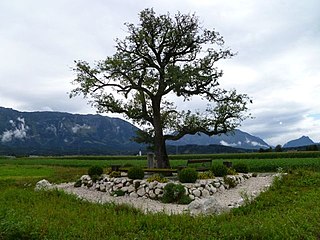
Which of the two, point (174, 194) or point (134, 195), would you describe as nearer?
point (174, 194)

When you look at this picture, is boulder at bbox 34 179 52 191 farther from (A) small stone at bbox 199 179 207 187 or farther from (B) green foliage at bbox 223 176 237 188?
(B) green foliage at bbox 223 176 237 188

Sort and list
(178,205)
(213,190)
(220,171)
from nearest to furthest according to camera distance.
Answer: (178,205) → (213,190) → (220,171)

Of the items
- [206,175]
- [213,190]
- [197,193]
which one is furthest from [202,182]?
[206,175]

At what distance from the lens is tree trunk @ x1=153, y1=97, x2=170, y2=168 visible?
25188 millimetres

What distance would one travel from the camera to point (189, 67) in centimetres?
2483

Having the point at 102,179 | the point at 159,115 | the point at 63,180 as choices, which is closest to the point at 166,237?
the point at 102,179

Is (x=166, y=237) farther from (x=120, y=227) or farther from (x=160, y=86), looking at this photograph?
(x=160, y=86)

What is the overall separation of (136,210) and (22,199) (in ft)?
15.7

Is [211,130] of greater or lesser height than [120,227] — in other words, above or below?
above

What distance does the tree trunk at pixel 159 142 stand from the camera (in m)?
25.2

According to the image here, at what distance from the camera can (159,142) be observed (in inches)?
992

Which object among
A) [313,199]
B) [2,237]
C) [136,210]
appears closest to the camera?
[2,237]

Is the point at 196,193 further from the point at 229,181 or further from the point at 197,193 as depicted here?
the point at 229,181

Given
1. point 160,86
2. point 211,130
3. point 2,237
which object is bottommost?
point 2,237
